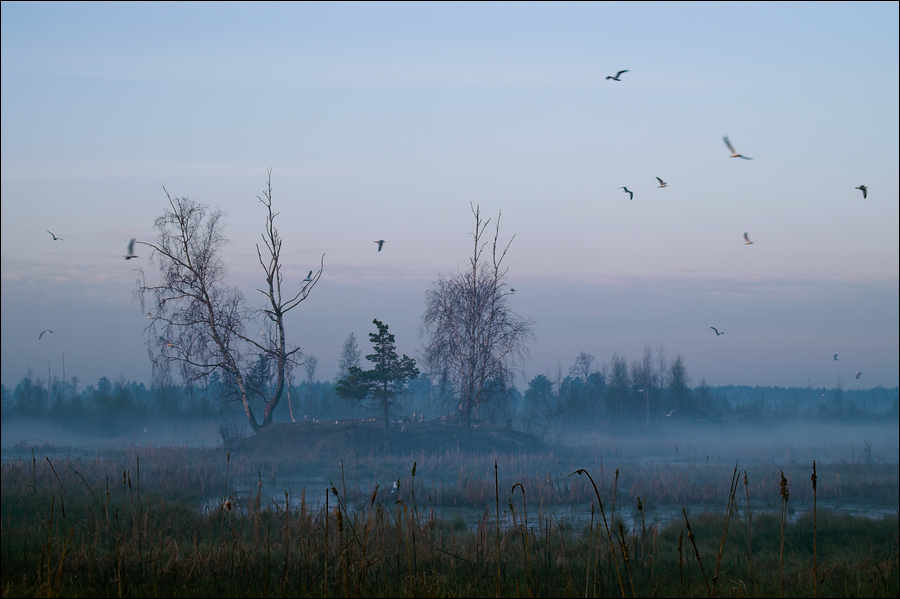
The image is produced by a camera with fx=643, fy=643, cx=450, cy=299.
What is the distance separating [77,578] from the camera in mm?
5844

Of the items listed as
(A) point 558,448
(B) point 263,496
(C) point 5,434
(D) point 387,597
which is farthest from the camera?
(C) point 5,434

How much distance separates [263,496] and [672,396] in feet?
137

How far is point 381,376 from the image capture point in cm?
2811

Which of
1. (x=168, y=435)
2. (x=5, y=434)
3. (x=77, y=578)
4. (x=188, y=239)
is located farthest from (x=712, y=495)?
(x=5, y=434)

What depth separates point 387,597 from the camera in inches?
198

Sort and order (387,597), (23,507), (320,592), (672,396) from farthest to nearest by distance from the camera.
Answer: (672,396), (23,507), (320,592), (387,597)

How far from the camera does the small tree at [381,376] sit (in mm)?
28125

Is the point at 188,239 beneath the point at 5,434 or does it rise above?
above

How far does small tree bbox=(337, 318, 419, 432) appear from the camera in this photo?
28.1 meters

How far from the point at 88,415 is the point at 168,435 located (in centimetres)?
610

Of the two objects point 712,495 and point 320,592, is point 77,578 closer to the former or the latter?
point 320,592

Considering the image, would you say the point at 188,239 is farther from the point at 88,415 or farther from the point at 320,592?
the point at 88,415

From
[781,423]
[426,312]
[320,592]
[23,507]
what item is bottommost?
[781,423]

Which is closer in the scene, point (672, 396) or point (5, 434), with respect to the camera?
point (5, 434)
